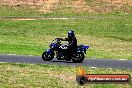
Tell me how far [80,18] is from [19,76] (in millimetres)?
41610

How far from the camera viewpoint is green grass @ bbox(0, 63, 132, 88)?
18406 millimetres

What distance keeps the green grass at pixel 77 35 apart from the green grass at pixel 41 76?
6325 millimetres

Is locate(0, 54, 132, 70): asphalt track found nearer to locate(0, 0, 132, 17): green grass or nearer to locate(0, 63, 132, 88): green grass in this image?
locate(0, 63, 132, 88): green grass

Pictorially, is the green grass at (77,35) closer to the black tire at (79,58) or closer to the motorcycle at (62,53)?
the motorcycle at (62,53)

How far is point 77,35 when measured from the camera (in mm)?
45531

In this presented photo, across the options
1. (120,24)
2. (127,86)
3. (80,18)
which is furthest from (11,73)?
(80,18)

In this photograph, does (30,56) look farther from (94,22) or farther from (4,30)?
(94,22)

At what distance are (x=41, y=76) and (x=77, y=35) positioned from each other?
84.0 ft

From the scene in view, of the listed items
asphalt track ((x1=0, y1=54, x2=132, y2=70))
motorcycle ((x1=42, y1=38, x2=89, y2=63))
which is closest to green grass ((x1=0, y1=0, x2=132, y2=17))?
asphalt track ((x1=0, y1=54, x2=132, y2=70))

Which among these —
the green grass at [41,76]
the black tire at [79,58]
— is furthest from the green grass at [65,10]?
the green grass at [41,76]

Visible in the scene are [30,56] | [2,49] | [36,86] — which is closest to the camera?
[36,86]

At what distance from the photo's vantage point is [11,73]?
67.7 ft

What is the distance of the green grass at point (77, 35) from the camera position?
3198cm

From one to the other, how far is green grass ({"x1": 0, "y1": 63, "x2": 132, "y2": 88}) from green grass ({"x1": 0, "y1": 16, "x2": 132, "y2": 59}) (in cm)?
633
